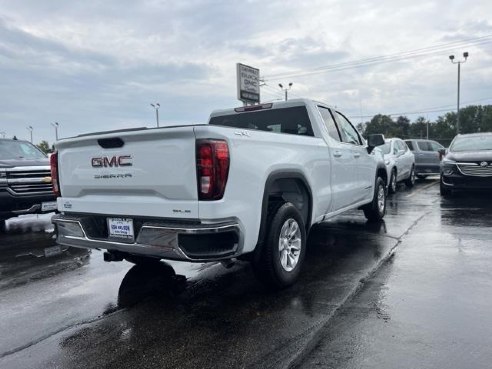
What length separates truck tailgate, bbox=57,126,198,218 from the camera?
362 cm

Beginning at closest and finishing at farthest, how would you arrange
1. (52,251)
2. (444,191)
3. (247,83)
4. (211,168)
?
(211,168) → (52,251) → (444,191) → (247,83)

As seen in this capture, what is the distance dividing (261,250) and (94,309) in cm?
171

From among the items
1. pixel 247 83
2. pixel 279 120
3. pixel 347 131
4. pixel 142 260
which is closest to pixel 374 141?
pixel 347 131

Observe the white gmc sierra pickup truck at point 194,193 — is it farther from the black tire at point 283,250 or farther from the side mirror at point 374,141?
the side mirror at point 374,141

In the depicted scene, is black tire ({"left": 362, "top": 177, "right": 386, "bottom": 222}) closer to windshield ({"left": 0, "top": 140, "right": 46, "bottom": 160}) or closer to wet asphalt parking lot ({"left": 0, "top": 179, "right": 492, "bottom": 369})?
wet asphalt parking lot ({"left": 0, "top": 179, "right": 492, "bottom": 369})

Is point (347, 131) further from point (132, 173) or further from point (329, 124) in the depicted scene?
point (132, 173)

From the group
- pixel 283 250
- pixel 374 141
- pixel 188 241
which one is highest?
pixel 374 141

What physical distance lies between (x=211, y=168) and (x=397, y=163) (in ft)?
35.4

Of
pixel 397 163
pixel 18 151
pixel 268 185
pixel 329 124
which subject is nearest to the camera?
pixel 268 185

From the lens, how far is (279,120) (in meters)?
5.85

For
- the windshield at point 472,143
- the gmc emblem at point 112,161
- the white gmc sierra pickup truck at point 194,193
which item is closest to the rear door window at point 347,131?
the white gmc sierra pickup truck at point 194,193

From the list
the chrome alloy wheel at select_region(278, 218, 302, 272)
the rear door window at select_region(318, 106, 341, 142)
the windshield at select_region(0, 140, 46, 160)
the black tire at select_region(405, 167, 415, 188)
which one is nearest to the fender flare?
the chrome alloy wheel at select_region(278, 218, 302, 272)

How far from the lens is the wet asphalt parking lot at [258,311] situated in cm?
316

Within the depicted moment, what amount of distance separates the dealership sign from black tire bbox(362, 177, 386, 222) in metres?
13.2
